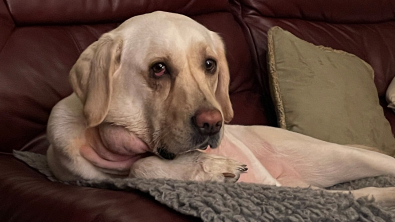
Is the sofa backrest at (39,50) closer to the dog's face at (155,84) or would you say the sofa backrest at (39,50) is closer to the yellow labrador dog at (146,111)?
the yellow labrador dog at (146,111)

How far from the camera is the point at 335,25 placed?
2621 millimetres

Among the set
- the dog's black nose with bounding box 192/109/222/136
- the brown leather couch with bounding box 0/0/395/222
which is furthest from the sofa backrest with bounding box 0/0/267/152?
the dog's black nose with bounding box 192/109/222/136

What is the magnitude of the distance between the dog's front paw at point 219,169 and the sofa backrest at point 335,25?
1101mm

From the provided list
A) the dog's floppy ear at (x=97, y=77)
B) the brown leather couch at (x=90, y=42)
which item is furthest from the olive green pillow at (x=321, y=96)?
the dog's floppy ear at (x=97, y=77)

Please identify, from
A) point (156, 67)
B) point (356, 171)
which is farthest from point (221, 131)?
point (356, 171)

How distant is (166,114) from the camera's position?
1.15 metres

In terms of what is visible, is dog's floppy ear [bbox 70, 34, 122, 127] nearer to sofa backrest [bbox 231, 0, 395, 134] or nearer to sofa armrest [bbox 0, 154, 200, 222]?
sofa armrest [bbox 0, 154, 200, 222]

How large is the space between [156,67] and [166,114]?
0.13 meters

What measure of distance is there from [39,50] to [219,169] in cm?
85

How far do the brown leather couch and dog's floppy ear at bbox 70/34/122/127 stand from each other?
20 cm

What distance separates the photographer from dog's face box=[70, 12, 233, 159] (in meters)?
1.12

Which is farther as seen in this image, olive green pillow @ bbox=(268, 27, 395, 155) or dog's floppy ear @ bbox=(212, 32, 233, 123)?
olive green pillow @ bbox=(268, 27, 395, 155)

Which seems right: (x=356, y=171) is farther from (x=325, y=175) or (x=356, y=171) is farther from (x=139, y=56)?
(x=139, y=56)

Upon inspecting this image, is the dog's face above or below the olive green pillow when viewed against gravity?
above
